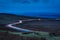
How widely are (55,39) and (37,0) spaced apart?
351mm

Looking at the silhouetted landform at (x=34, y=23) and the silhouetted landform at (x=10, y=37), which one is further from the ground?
the silhouetted landform at (x=34, y=23)

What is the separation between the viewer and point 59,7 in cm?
115

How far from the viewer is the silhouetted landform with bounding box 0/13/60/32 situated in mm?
1127

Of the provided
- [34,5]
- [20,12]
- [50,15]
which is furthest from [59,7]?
[20,12]

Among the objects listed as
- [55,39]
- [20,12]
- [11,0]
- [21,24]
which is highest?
[11,0]

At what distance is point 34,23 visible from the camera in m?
1.18

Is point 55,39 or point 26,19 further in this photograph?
point 26,19

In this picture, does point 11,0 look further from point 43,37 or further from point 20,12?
point 43,37

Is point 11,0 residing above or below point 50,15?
above

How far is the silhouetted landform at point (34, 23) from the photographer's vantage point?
1.13 metres

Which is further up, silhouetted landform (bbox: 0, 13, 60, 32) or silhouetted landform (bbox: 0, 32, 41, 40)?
silhouetted landform (bbox: 0, 13, 60, 32)

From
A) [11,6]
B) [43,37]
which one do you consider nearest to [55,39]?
[43,37]

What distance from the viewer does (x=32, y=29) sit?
112 centimetres

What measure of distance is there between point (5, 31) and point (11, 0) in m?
0.27
